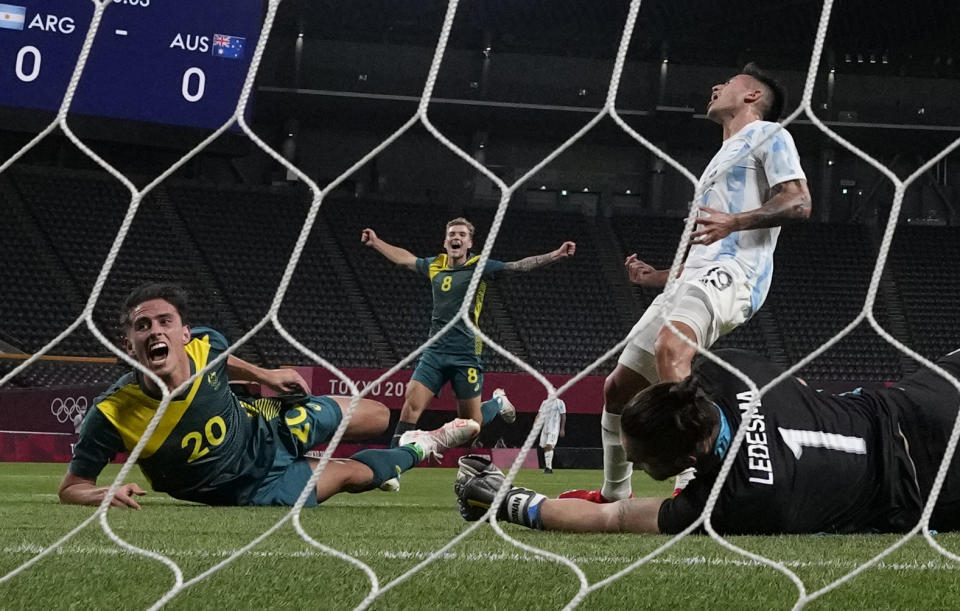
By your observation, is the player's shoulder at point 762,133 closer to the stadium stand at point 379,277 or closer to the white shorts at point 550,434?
the white shorts at point 550,434

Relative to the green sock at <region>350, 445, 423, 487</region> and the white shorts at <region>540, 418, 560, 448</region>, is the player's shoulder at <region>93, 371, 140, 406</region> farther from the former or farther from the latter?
the white shorts at <region>540, 418, 560, 448</region>

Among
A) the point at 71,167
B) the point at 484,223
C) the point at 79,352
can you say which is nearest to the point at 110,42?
the point at 79,352

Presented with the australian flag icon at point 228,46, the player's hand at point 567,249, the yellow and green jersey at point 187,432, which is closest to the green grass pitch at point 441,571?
the yellow and green jersey at point 187,432

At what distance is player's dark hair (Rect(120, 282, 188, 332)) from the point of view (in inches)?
123

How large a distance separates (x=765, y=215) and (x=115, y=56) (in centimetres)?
890

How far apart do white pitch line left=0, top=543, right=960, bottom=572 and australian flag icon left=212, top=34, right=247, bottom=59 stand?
31.3ft

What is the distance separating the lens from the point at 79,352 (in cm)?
1330

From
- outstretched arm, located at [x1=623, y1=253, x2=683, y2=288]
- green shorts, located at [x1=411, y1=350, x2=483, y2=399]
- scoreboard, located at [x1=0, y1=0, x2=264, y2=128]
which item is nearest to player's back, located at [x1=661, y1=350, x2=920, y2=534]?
outstretched arm, located at [x1=623, y1=253, x2=683, y2=288]

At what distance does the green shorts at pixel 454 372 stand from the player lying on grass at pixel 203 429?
2057mm

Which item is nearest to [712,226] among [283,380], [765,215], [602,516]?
[765,215]

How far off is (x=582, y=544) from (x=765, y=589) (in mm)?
681

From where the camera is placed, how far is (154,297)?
3152mm

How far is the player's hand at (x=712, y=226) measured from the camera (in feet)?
8.86

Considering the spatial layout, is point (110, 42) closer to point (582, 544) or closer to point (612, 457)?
point (612, 457)
